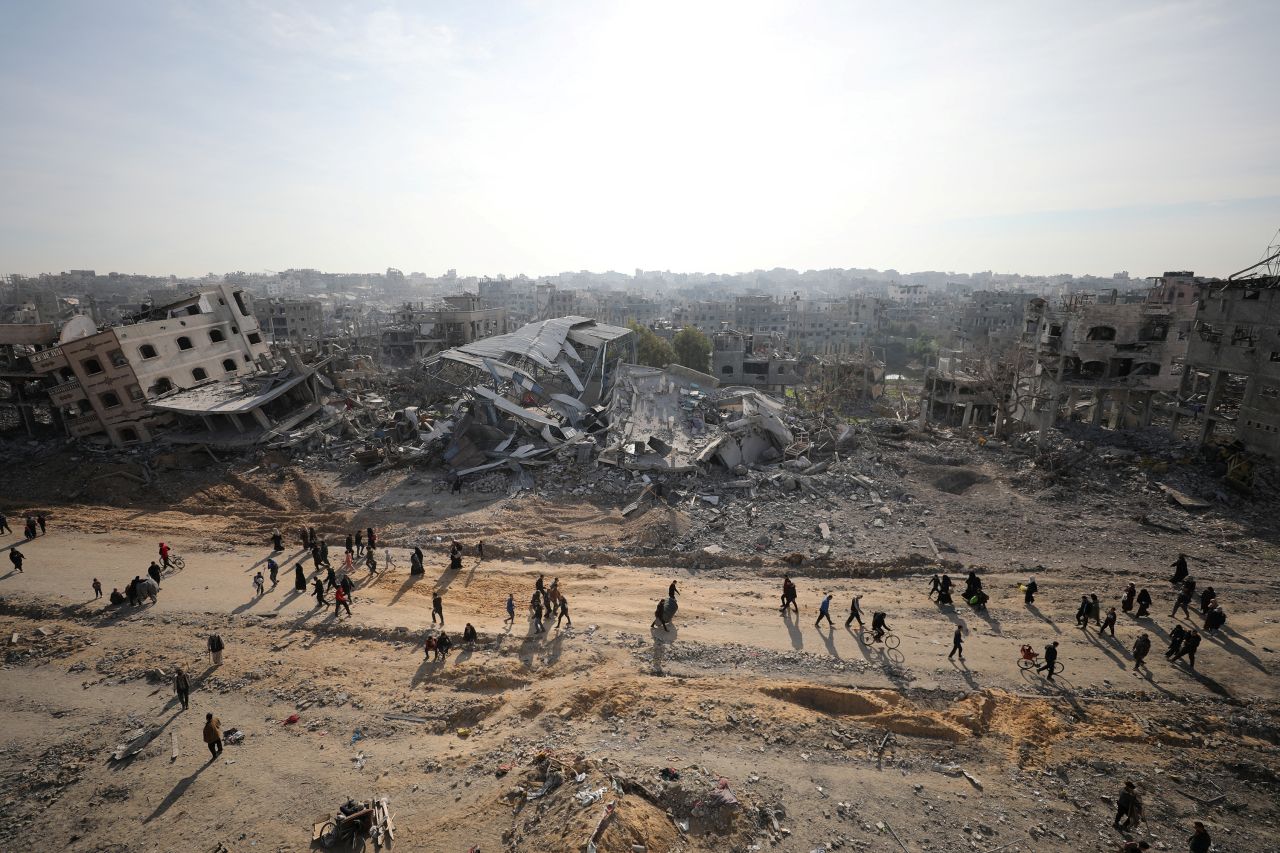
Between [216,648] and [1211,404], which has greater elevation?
[1211,404]

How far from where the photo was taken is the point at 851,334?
90.7 meters

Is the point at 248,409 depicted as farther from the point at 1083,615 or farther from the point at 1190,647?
the point at 1190,647

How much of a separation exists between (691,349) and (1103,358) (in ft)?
96.3

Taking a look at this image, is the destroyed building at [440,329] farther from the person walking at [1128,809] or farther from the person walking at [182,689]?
the person walking at [1128,809]

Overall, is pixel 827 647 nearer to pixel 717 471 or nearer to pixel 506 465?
pixel 717 471

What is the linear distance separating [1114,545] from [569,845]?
62.7 ft

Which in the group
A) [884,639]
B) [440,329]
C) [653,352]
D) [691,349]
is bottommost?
[884,639]

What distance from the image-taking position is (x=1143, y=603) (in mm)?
14086

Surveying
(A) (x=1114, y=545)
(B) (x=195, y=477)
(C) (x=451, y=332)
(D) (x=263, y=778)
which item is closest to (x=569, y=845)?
(D) (x=263, y=778)

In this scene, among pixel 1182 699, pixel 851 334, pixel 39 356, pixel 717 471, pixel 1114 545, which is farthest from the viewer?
pixel 851 334

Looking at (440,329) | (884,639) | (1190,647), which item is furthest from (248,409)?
(1190,647)

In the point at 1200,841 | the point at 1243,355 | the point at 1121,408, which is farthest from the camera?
the point at 1121,408

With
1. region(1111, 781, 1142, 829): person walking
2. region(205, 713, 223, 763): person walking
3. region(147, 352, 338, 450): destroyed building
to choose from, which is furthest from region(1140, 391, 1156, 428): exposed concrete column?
region(147, 352, 338, 450): destroyed building

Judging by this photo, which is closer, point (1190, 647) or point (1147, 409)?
point (1190, 647)
